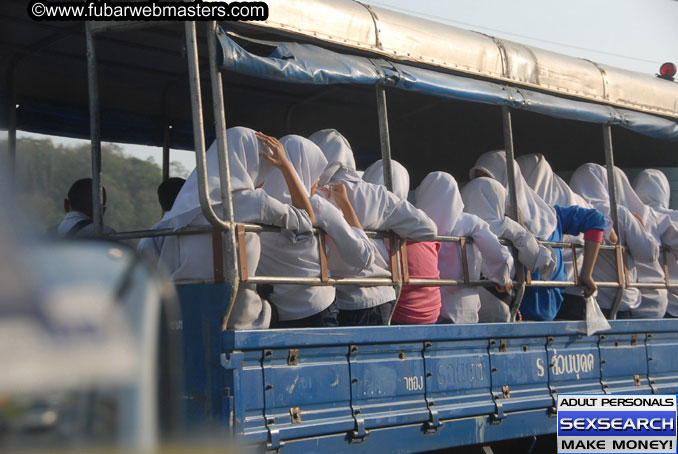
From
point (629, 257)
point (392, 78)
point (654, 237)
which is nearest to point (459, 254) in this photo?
point (392, 78)

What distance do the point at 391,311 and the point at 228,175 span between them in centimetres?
118

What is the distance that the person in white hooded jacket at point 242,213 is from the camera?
12.0 feet

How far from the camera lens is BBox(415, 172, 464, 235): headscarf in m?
4.88

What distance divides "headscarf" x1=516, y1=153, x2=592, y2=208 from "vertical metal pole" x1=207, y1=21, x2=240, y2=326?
2.93 metres

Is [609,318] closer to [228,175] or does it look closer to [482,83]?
[482,83]

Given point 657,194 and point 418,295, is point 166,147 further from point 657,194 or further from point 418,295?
point 657,194

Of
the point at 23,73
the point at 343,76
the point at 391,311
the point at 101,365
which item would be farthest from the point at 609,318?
the point at 101,365

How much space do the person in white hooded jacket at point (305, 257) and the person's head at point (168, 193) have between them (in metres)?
1.13

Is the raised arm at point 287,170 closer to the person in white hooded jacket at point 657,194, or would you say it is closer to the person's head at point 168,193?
the person's head at point 168,193

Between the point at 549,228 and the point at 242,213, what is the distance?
2.46 metres

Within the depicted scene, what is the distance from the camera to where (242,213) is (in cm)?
370

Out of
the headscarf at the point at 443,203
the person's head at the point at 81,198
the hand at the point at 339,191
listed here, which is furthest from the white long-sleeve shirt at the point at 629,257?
the person's head at the point at 81,198

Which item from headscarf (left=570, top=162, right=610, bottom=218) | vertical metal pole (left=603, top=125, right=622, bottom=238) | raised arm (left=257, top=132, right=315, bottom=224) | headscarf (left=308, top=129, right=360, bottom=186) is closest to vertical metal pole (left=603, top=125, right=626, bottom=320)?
vertical metal pole (left=603, top=125, right=622, bottom=238)

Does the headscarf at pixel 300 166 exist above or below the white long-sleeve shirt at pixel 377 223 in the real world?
above
